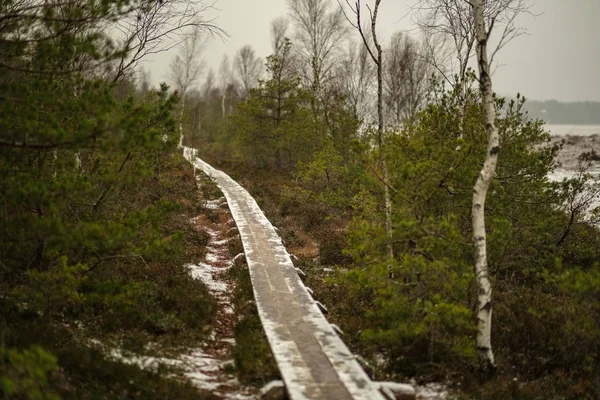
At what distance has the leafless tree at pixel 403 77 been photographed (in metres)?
30.6

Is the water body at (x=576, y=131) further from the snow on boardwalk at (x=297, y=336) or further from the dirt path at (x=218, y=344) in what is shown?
the dirt path at (x=218, y=344)

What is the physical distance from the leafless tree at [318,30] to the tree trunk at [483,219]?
63.7ft

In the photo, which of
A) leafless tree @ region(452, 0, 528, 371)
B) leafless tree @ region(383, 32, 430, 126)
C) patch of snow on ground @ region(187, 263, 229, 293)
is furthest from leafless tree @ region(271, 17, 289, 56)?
leafless tree @ region(452, 0, 528, 371)

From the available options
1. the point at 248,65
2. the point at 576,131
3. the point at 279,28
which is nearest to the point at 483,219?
the point at 279,28

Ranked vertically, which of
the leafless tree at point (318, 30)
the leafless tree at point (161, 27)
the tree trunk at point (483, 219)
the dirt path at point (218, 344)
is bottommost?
the dirt path at point (218, 344)

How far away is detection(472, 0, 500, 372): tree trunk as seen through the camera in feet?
23.0

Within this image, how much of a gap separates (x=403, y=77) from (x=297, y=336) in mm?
26764

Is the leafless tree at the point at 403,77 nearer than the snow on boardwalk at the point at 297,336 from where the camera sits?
No

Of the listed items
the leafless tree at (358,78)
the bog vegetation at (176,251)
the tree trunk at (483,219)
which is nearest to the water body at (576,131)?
the leafless tree at (358,78)

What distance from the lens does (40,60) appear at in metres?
6.53

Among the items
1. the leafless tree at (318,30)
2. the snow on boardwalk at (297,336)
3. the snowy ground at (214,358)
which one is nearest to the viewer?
the snow on boardwalk at (297,336)

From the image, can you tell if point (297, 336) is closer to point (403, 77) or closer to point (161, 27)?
point (161, 27)

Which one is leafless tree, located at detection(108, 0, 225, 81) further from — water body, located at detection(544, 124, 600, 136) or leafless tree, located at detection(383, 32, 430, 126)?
water body, located at detection(544, 124, 600, 136)

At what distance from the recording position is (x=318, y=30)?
26.5m
